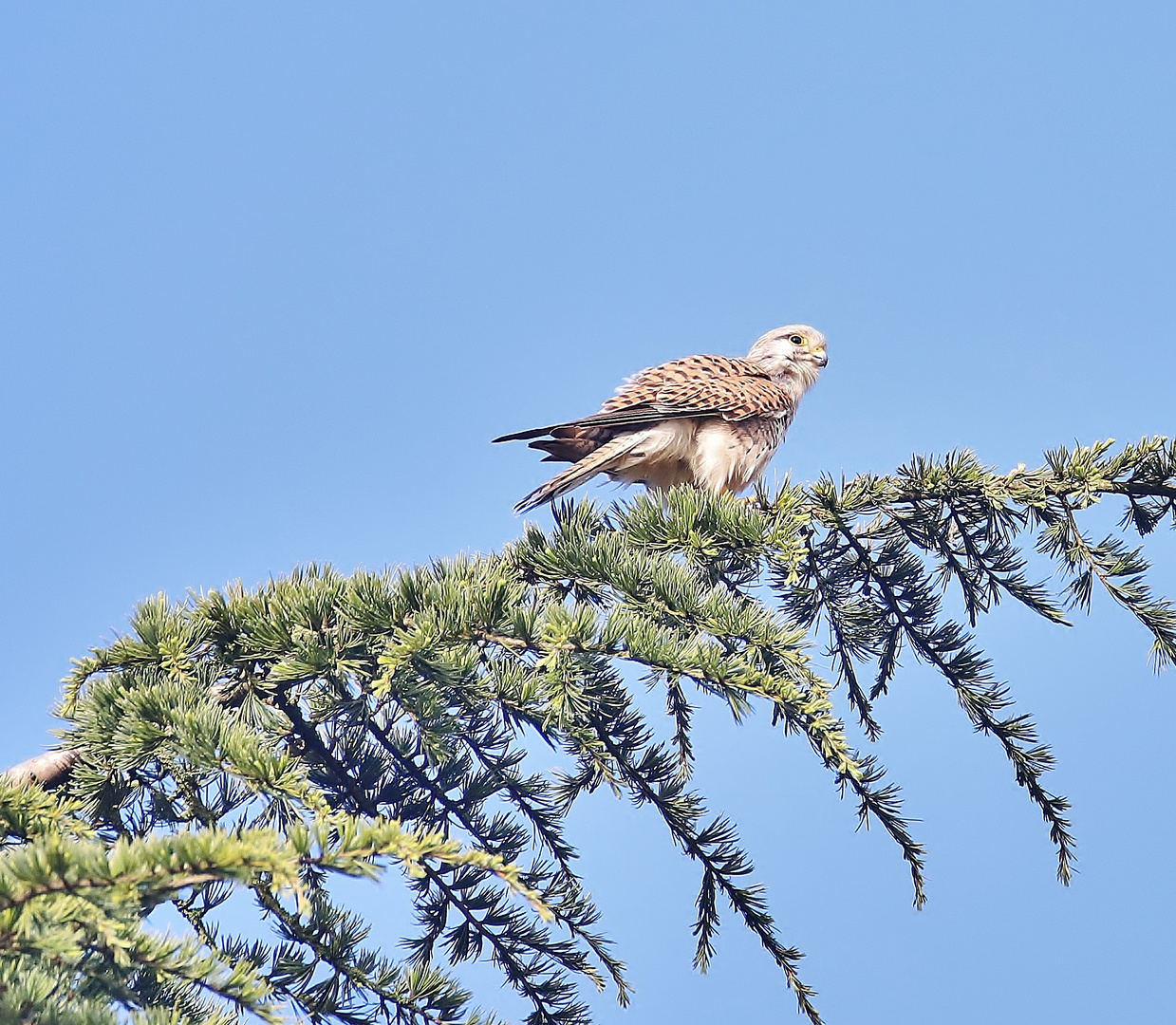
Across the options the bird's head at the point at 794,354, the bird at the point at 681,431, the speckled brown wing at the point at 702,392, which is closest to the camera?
the bird at the point at 681,431

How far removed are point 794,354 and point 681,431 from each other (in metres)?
1.53

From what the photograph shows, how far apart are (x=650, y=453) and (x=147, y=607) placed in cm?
316

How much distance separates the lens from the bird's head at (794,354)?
651 centimetres

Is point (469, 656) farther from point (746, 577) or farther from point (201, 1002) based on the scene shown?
point (746, 577)

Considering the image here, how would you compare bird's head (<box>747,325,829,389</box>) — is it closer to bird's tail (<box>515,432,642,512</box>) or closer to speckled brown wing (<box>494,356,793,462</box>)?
speckled brown wing (<box>494,356,793,462</box>)

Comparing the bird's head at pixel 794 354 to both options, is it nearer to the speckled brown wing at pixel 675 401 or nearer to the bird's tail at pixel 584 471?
the speckled brown wing at pixel 675 401

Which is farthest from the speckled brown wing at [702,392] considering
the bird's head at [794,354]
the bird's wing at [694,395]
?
the bird's head at [794,354]

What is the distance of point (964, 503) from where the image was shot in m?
2.87

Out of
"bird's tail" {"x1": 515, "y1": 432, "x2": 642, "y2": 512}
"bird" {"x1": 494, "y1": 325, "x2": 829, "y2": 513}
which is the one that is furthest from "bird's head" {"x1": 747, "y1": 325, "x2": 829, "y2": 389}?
"bird's tail" {"x1": 515, "y1": 432, "x2": 642, "y2": 512}

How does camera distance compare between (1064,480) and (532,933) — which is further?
(1064,480)

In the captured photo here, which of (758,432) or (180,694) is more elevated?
(758,432)

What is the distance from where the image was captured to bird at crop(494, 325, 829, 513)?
5.04 meters

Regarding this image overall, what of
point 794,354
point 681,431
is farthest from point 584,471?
point 794,354

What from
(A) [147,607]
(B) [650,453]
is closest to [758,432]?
(B) [650,453]
